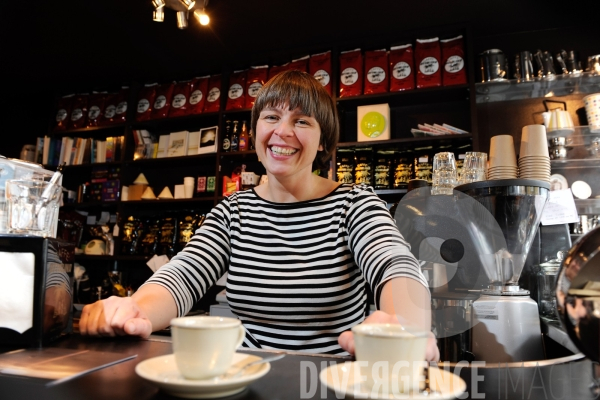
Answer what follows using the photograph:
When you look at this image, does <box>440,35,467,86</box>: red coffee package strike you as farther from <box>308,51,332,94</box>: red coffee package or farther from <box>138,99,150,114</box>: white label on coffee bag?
<box>138,99,150,114</box>: white label on coffee bag

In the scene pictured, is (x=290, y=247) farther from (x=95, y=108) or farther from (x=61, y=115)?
(x=61, y=115)

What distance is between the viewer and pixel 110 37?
3436 millimetres

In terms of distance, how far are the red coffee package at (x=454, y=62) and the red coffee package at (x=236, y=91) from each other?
157 centimetres

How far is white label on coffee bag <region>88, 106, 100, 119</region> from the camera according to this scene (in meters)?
4.11

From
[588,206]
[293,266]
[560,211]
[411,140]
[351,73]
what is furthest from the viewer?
[351,73]

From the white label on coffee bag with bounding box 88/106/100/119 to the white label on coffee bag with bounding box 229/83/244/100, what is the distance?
1.40 m

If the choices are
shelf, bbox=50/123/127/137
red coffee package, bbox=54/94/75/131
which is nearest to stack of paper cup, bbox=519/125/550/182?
shelf, bbox=50/123/127/137

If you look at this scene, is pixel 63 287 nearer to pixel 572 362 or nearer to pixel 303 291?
pixel 303 291

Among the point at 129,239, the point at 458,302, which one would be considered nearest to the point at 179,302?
the point at 458,302

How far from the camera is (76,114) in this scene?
418 centimetres

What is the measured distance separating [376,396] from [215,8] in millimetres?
3009

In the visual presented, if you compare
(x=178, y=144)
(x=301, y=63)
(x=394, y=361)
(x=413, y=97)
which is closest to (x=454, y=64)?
(x=413, y=97)

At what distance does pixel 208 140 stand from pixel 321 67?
113 cm

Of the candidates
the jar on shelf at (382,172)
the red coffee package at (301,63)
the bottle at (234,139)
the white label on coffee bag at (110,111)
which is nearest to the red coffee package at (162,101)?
the white label on coffee bag at (110,111)
